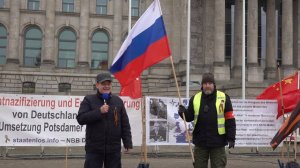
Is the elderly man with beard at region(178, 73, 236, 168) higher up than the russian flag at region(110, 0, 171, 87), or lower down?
lower down

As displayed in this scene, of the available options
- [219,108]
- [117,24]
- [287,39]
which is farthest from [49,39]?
[219,108]

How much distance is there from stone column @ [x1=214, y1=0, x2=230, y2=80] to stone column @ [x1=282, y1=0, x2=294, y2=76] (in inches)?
223

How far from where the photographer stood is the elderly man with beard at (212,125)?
8.52 m

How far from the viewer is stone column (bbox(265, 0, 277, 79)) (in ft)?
163

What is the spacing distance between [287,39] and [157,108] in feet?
108

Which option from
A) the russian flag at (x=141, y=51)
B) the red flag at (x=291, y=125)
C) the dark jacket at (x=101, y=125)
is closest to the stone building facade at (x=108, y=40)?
the russian flag at (x=141, y=51)

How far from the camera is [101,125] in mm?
7535

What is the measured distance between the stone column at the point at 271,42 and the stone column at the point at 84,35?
1860cm

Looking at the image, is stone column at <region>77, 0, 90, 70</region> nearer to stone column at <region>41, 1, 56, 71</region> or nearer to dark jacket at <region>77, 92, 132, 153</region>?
stone column at <region>41, 1, 56, 71</region>

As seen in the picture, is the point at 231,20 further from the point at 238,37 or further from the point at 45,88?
the point at 45,88

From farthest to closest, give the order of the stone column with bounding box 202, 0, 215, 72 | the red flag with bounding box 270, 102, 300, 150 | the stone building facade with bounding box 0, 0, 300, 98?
1. the stone column with bounding box 202, 0, 215, 72
2. the stone building facade with bounding box 0, 0, 300, 98
3. the red flag with bounding box 270, 102, 300, 150

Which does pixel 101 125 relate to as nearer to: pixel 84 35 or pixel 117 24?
pixel 84 35

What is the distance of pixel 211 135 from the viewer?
27.9 feet

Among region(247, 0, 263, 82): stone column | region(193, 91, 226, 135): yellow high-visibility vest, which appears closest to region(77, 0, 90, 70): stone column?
region(247, 0, 263, 82): stone column
